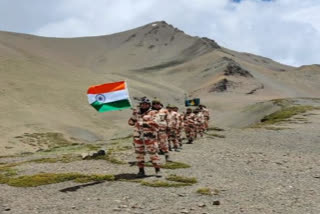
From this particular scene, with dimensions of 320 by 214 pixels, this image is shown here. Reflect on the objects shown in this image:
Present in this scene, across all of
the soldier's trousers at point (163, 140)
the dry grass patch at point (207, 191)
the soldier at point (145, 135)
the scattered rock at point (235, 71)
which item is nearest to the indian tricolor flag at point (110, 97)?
the soldier at point (145, 135)

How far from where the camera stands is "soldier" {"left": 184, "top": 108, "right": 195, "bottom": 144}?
1268 inches

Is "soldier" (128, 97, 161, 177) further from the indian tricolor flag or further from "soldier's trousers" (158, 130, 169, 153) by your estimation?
"soldier's trousers" (158, 130, 169, 153)

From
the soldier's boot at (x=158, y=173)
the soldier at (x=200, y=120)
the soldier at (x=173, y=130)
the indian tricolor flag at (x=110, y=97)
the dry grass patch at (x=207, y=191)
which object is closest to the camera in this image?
the dry grass patch at (x=207, y=191)

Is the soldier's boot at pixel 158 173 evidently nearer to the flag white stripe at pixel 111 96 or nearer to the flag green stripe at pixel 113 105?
the flag green stripe at pixel 113 105

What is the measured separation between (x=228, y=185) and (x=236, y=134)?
25248 millimetres

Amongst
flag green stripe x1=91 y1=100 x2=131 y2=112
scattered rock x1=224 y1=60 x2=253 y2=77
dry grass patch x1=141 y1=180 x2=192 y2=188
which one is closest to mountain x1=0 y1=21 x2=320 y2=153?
scattered rock x1=224 y1=60 x2=253 y2=77

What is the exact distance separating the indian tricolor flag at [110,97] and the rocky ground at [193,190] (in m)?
2.57

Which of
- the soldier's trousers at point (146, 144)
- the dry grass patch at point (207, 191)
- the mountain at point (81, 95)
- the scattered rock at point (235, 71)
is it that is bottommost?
the dry grass patch at point (207, 191)

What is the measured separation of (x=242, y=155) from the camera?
2509 centimetres

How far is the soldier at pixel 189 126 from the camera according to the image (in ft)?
106

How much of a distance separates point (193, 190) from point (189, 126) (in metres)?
17.6

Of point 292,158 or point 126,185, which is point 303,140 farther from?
point 126,185

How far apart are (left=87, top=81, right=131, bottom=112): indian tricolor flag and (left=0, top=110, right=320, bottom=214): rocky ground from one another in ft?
8.44

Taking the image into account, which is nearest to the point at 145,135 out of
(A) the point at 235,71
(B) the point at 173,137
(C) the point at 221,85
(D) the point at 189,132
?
(B) the point at 173,137
